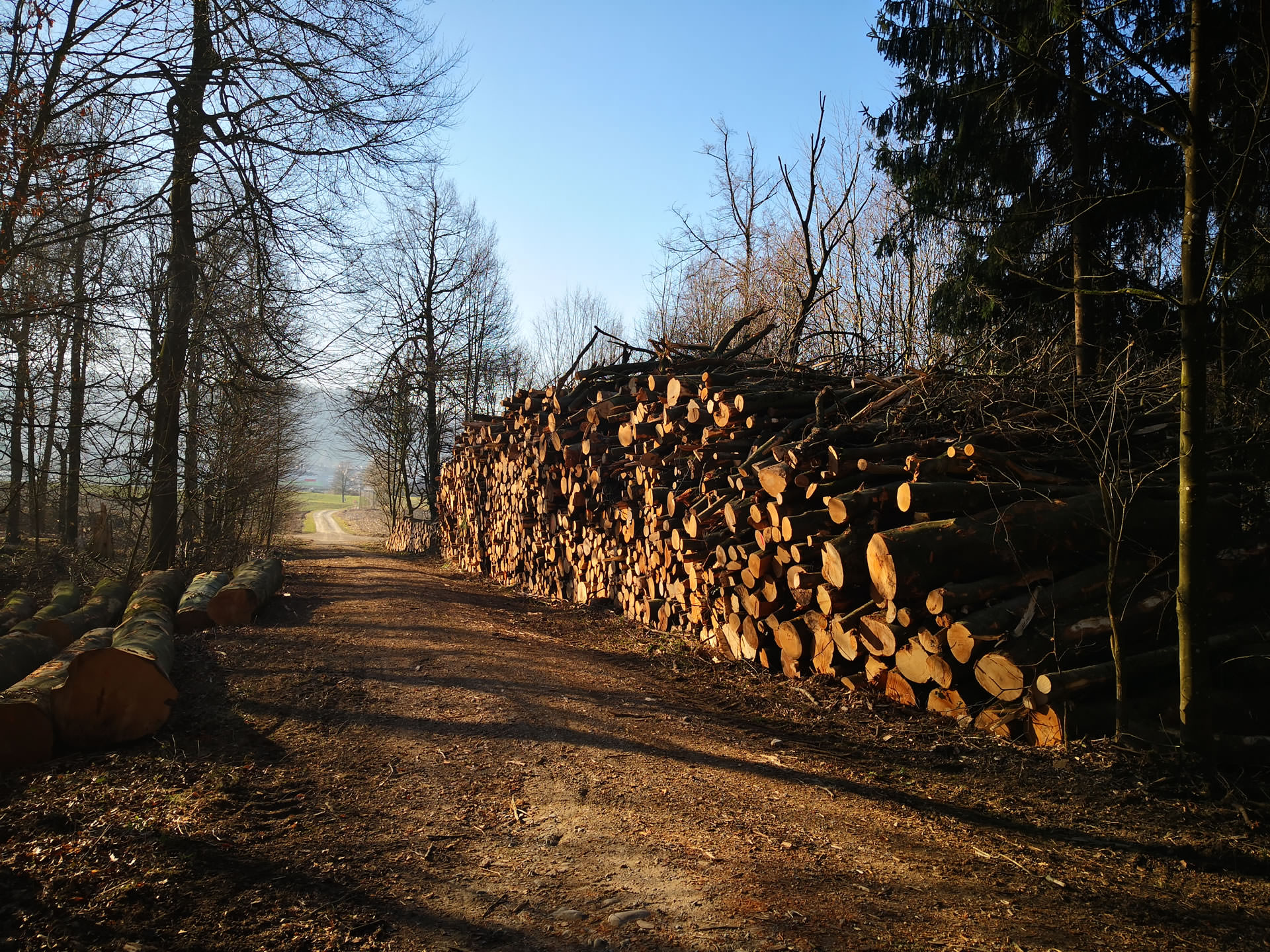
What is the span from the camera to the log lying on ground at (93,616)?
253 inches

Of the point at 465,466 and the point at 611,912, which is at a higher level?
the point at 465,466

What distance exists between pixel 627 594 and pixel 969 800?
17.1 ft

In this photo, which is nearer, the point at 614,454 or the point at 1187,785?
the point at 1187,785

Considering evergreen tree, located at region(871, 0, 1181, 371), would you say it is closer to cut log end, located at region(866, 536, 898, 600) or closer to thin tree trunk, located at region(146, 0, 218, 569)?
cut log end, located at region(866, 536, 898, 600)

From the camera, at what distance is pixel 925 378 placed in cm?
621

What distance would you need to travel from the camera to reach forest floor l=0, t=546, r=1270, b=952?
8.69 ft

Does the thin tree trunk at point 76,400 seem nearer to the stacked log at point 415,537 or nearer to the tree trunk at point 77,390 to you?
the tree trunk at point 77,390

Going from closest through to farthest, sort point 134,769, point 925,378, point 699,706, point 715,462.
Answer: point 134,769, point 699,706, point 925,378, point 715,462

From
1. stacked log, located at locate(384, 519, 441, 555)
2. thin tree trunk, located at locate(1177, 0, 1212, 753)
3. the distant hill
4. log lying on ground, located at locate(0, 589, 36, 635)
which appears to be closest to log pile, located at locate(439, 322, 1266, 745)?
thin tree trunk, located at locate(1177, 0, 1212, 753)

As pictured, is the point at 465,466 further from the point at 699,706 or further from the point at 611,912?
the point at 611,912

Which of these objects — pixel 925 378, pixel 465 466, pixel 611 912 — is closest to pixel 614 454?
pixel 925 378

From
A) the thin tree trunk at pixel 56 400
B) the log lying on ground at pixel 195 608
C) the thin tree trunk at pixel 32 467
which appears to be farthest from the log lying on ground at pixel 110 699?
the thin tree trunk at pixel 32 467

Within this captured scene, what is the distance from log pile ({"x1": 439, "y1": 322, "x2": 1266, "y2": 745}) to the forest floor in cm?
44

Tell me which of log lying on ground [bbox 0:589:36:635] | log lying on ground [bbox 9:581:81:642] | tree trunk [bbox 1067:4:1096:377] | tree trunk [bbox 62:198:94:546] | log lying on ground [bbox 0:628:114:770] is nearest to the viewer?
log lying on ground [bbox 0:628:114:770]
